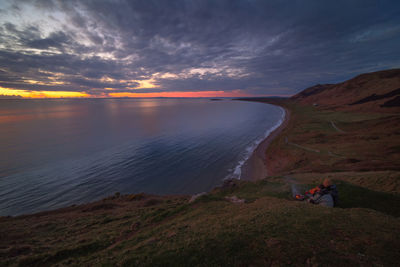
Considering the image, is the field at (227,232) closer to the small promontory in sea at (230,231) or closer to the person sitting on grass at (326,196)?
the small promontory in sea at (230,231)

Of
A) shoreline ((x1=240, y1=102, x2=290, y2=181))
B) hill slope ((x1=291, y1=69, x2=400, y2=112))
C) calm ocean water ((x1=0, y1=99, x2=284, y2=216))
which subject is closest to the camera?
calm ocean water ((x1=0, y1=99, x2=284, y2=216))

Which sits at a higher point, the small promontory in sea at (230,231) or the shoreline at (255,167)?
the small promontory in sea at (230,231)

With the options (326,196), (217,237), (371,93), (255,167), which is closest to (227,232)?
(217,237)

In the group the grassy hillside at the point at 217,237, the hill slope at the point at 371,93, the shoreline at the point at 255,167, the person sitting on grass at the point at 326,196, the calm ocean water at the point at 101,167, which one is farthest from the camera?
the hill slope at the point at 371,93

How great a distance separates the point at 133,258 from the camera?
273 inches

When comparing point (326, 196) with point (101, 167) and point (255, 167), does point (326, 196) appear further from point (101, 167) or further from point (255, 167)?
point (101, 167)

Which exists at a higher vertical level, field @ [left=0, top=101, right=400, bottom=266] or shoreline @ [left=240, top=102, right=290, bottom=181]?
field @ [left=0, top=101, right=400, bottom=266]

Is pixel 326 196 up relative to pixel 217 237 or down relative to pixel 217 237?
down

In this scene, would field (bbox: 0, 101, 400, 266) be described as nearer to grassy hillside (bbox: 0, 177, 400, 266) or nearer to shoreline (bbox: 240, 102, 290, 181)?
grassy hillside (bbox: 0, 177, 400, 266)

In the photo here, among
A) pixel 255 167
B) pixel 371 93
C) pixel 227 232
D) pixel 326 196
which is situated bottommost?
pixel 255 167

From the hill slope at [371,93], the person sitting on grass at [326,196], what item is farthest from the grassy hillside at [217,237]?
the hill slope at [371,93]

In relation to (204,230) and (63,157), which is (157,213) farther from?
(63,157)

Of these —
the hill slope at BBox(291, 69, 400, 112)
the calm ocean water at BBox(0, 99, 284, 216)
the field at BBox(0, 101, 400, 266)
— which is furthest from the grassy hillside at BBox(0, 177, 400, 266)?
the hill slope at BBox(291, 69, 400, 112)

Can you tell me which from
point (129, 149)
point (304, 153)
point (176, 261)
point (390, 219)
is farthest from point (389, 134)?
point (129, 149)
